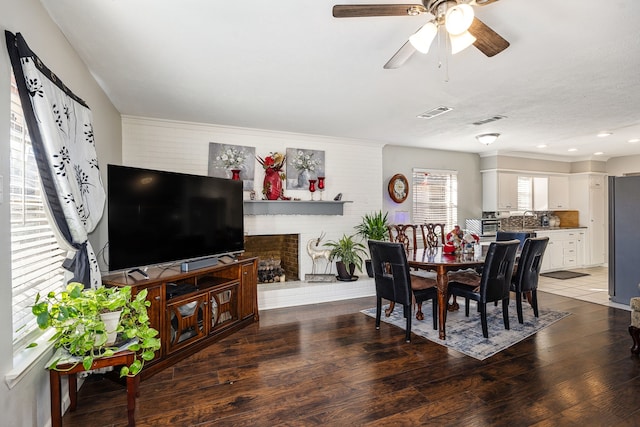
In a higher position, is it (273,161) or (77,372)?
(273,161)

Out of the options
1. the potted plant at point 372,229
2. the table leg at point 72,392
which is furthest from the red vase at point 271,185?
the table leg at point 72,392

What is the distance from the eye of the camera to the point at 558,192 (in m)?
7.39

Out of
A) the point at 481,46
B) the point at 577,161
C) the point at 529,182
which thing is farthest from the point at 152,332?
the point at 577,161

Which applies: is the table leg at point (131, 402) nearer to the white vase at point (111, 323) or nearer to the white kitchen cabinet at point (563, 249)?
the white vase at point (111, 323)

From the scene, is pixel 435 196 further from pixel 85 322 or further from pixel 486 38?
pixel 85 322

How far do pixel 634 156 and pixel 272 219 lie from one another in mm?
7670

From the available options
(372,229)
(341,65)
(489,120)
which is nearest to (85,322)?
(341,65)

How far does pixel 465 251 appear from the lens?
393 cm

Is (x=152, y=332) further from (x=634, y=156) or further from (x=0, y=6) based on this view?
(x=634, y=156)

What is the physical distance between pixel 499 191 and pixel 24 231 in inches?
276

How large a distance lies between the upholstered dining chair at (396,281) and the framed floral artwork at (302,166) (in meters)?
1.85

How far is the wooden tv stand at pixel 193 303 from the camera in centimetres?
271

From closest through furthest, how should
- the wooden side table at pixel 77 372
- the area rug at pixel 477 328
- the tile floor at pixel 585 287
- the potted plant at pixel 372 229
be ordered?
the wooden side table at pixel 77 372 < the area rug at pixel 477 328 < the tile floor at pixel 585 287 < the potted plant at pixel 372 229

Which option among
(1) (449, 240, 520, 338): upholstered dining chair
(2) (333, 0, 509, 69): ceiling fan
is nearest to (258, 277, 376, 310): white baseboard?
(1) (449, 240, 520, 338): upholstered dining chair
